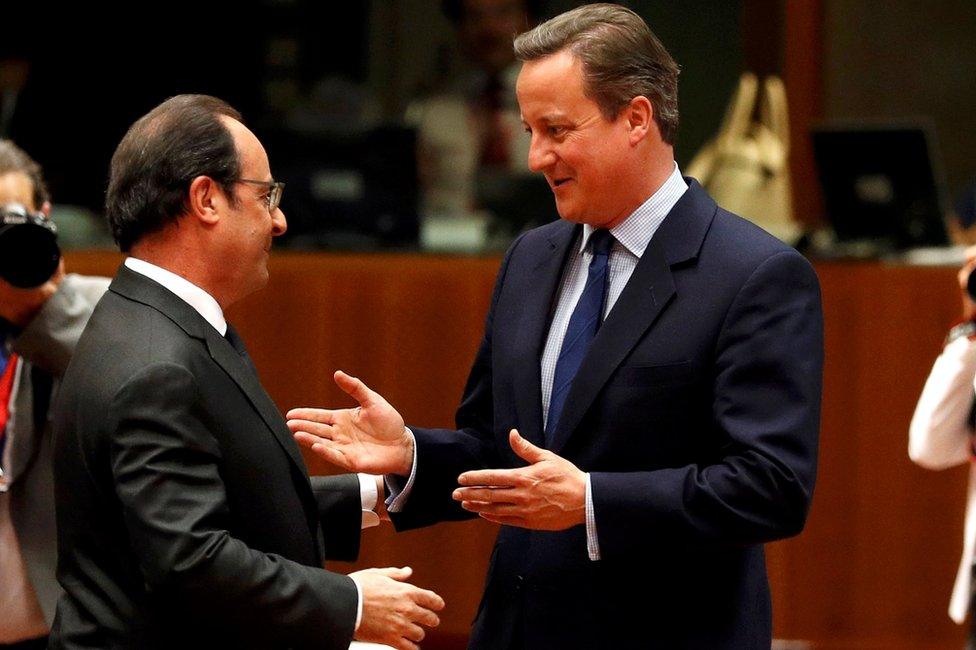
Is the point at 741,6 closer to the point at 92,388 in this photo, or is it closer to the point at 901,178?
the point at 901,178

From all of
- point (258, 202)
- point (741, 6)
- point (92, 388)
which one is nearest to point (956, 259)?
point (741, 6)

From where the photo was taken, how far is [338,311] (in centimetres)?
439

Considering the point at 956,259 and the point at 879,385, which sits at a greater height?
the point at 956,259

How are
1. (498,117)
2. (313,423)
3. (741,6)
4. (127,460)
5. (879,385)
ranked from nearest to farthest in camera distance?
(127,460) < (313,423) < (879,385) < (498,117) < (741,6)

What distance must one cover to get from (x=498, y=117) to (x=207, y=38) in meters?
1.67

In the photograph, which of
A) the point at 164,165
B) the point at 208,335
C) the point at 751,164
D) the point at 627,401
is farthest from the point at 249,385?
the point at 751,164

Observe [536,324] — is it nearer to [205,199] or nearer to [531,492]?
[531,492]

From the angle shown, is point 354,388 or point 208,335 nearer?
point 208,335

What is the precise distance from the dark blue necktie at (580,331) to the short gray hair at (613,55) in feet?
0.70

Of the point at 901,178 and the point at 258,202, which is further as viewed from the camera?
the point at 901,178

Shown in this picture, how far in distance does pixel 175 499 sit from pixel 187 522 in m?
0.03

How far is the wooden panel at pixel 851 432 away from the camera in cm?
423

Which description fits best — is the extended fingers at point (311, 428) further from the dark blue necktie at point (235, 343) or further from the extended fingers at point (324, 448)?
the dark blue necktie at point (235, 343)

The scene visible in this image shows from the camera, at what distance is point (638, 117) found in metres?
2.15
